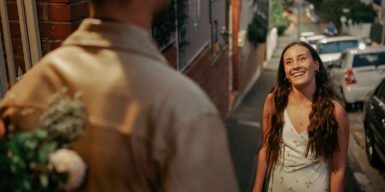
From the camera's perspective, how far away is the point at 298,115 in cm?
326

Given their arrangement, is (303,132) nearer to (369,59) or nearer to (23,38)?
(23,38)

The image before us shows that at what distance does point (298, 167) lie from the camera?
3150 millimetres

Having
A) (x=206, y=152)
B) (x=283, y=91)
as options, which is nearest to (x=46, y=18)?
(x=283, y=91)

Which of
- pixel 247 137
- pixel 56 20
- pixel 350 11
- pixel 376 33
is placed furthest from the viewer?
pixel 350 11

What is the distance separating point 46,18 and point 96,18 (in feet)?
6.04


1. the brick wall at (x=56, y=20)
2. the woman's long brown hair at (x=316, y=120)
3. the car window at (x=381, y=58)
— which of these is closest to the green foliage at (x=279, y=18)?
the car window at (x=381, y=58)

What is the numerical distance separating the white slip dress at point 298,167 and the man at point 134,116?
198 cm

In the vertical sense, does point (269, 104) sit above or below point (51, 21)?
below

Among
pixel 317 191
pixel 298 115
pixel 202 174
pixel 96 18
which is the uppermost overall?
pixel 96 18

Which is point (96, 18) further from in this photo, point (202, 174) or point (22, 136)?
point (202, 174)

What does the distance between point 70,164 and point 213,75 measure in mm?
8236

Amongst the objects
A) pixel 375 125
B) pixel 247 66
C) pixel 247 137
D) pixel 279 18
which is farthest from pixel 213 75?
pixel 279 18

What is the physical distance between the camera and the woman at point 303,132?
3.12 meters

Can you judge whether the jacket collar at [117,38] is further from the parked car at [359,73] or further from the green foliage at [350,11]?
the green foliage at [350,11]
